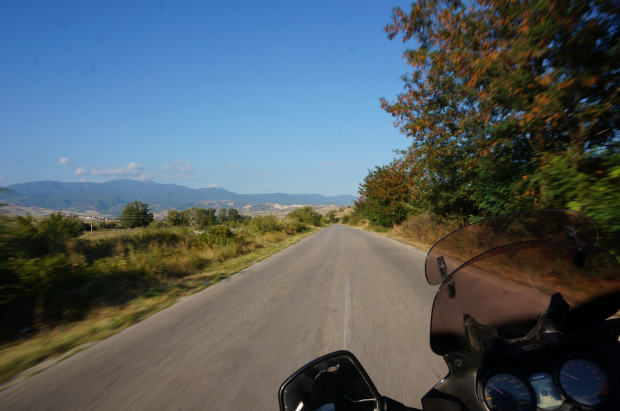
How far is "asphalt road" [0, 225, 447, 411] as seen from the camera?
2717mm

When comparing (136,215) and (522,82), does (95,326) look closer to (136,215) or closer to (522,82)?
(522,82)

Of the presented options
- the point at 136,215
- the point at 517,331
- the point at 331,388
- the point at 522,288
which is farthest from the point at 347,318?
the point at 136,215

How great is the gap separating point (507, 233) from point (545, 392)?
90 centimetres

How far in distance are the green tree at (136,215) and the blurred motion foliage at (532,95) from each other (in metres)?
52.0

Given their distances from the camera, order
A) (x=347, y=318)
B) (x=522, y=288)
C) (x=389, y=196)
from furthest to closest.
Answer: (x=389, y=196), (x=347, y=318), (x=522, y=288)

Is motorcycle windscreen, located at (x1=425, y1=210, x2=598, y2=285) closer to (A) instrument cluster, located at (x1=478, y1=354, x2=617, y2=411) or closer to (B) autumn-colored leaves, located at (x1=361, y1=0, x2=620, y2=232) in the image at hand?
(A) instrument cluster, located at (x1=478, y1=354, x2=617, y2=411)

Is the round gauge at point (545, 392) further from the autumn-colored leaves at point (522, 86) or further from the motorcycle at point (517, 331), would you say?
the autumn-colored leaves at point (522, 86)

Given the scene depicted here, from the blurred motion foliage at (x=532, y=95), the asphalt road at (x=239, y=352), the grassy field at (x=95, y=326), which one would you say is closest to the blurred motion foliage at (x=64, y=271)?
the grassy field at (x=95, y=326)

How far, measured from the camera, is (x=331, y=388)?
1.39 m

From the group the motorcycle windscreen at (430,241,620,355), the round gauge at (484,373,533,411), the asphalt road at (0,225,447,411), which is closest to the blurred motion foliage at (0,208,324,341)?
the asphalt road at (0,225,447,411)

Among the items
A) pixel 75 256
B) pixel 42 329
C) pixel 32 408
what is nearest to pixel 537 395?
pixel 32 408

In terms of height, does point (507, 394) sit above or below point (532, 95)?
below

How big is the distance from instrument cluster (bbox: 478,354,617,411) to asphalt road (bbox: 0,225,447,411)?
47.2 inches

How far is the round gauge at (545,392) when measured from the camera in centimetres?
150
